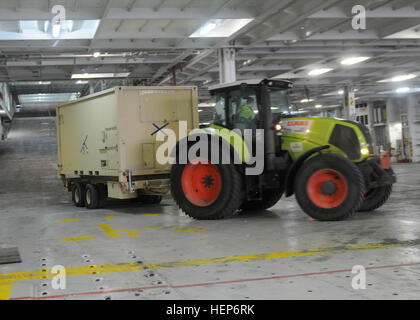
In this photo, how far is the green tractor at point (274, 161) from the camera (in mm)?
8727

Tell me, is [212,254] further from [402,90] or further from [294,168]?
[402,90]

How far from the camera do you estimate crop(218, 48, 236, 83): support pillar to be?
1495 centimetres

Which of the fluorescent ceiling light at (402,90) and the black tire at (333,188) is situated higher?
the fluorescent ceiling light at (402,90)

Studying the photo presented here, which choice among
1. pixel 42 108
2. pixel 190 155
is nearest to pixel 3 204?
pixel 190 155

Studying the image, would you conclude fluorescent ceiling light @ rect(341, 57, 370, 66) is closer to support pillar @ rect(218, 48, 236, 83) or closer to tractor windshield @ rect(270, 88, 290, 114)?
support pillar @ rect(218, 48, 236, 83)

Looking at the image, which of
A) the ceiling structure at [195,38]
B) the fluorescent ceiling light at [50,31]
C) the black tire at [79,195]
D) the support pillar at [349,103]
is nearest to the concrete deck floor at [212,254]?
the black tire at [79,195]

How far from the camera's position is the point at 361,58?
746 inches

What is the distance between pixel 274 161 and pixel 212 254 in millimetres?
3236

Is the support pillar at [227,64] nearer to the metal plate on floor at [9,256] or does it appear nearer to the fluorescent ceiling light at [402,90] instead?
the metal plate on floor at [9,256]

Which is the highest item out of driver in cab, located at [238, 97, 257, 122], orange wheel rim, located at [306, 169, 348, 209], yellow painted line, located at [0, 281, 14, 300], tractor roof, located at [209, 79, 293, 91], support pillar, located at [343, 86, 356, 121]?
support pillar, located at [343, 86, 356, 121]

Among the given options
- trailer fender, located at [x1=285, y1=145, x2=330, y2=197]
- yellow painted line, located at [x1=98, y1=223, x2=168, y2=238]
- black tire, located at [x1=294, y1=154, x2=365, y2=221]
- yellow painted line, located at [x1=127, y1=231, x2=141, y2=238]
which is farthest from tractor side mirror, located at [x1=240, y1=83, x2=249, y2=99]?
yellow painted line, located at [x1=127, y1=231, x2=141, y2=238]

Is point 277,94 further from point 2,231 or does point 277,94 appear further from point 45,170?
point 45,170

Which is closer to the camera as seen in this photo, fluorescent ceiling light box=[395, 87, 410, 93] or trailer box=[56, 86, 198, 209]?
trailer box=[56, 86, 198, 209]

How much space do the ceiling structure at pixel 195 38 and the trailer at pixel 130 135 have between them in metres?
1.93
